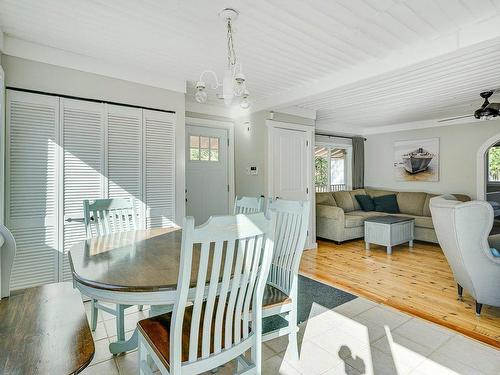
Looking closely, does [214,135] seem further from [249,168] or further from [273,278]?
[273,278]

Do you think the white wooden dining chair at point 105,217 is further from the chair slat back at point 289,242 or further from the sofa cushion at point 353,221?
the sofa cushion at point 353,221

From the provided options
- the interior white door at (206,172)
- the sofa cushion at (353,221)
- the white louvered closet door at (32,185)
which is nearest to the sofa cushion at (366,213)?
the sofa cushion at (353,221)

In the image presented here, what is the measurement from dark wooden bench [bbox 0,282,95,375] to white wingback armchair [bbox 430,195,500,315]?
2740mm

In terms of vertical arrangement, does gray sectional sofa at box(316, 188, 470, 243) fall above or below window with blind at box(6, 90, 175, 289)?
below

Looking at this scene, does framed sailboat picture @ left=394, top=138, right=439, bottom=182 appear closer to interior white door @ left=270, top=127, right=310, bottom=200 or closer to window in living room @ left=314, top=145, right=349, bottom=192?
window in living room @ left=314, top=145, right=349, bottom=192

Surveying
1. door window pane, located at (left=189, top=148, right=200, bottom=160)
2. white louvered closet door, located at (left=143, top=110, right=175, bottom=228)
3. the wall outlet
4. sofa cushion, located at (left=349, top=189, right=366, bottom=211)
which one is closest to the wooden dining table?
white louvered closet door, located at (left=143, top=110, right=175, bottom=228)

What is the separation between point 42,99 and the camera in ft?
8.75

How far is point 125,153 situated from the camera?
3129 mm

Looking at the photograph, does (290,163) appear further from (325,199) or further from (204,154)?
(325,199)

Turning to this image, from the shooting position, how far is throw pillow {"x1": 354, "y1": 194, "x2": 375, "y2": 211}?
20.5 ft

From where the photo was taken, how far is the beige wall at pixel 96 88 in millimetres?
2588

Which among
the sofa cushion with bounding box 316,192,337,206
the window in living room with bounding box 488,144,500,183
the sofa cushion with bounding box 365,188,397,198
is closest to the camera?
the sofa cushion with bounding box 316,192,337,206

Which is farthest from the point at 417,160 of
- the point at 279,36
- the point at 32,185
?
the point at 32,185

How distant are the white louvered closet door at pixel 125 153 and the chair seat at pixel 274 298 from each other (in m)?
1.78
